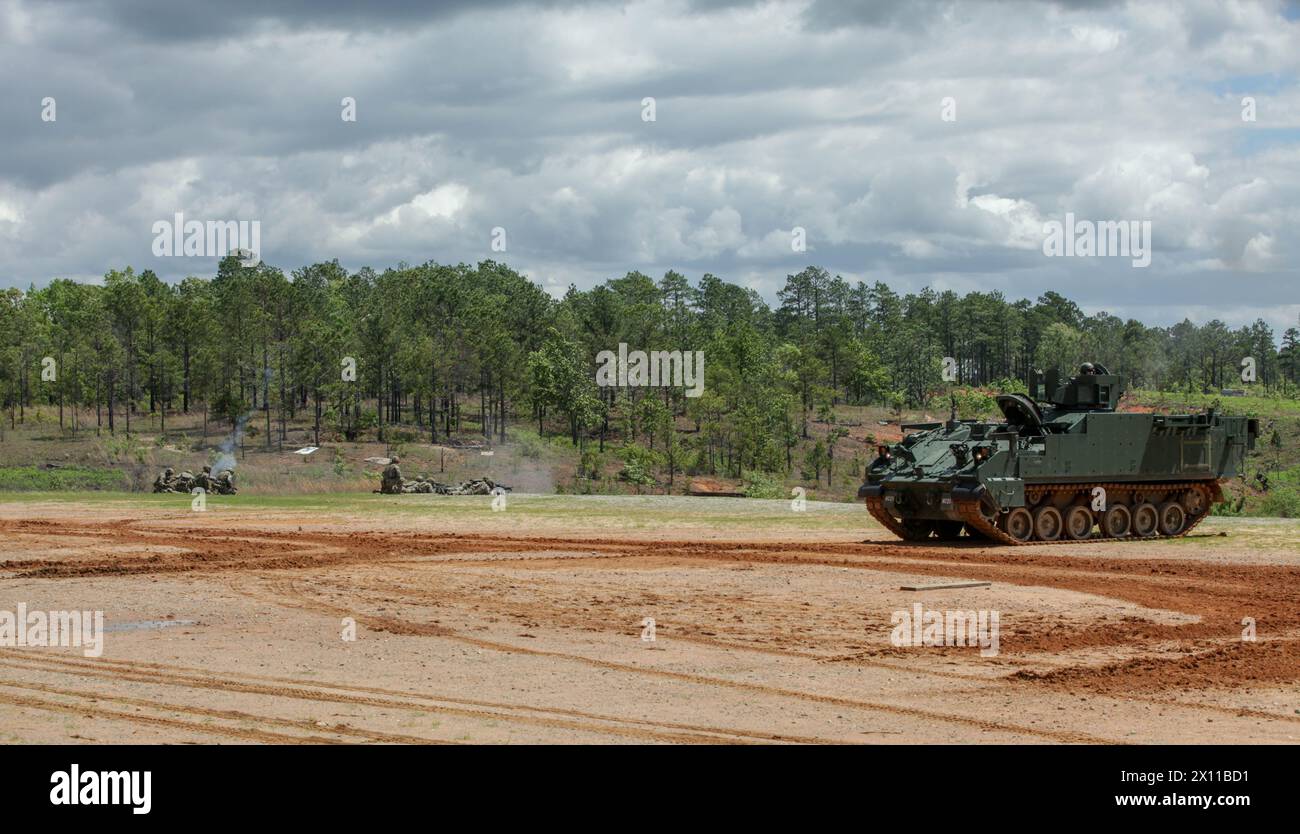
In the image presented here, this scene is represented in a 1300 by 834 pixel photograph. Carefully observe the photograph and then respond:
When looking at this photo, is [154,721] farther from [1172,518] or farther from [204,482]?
[204,482]

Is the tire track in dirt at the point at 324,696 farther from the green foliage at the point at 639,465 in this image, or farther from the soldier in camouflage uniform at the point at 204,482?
the green foliage at the point at 639,465

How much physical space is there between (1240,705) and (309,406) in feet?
302

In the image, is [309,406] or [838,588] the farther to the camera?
[309,406]

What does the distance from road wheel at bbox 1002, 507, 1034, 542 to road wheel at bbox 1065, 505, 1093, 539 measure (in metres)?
1.03

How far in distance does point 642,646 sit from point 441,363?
66.7 meters

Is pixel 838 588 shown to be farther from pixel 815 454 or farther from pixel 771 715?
pixel 815 454

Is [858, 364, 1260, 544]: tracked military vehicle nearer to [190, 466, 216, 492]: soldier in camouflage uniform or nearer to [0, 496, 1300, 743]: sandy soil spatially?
[0, 496, 1300, 743]: sandy soil

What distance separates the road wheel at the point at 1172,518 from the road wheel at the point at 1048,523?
3.06 m

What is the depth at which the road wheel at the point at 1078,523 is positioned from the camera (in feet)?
97.8

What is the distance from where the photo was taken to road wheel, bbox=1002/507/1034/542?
1138 inches

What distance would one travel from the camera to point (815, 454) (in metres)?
76.2

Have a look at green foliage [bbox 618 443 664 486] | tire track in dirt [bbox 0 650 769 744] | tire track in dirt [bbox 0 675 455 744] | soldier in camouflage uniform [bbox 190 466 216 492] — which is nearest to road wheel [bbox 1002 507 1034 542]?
tire track in dirt [bbox 0 650 769 744]

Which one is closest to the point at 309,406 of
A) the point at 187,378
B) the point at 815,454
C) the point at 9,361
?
the point at 187,378

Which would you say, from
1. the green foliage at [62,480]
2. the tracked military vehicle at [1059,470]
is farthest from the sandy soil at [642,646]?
the green foliage at [62,480]
